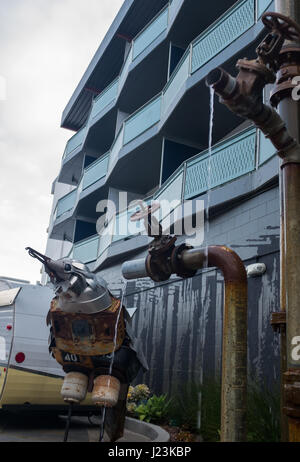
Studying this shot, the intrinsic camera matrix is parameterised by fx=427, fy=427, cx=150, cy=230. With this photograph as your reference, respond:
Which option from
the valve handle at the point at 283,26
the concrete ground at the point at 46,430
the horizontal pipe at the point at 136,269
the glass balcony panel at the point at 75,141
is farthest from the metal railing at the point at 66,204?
the valve handle at the point at 283,26

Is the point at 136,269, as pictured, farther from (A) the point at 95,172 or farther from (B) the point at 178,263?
(A) the point at 95,172

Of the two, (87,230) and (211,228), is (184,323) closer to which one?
(211,228)

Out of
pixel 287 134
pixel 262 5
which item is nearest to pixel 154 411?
pixel 287 134

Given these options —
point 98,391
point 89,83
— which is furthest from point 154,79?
point 98,391

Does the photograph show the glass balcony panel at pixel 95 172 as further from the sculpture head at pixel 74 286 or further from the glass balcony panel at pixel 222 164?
the sculpture head at pixel 74 286

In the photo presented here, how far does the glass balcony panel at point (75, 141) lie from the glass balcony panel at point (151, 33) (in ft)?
21.1

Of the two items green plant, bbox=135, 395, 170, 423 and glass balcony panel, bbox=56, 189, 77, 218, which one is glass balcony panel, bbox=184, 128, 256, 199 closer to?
green plant, bbox=135, 395, 170, 423

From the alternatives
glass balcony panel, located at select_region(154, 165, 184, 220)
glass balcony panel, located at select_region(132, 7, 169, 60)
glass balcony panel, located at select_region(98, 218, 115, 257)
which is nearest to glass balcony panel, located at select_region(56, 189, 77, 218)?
glass balcony panel, located at select_region(98, 218, 115, 257)

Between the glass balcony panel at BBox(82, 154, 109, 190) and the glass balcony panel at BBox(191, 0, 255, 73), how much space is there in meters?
6.78

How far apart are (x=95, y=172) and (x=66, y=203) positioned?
14.9 ft

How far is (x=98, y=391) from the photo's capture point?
4656mm

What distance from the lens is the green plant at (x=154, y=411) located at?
7777 millimetres

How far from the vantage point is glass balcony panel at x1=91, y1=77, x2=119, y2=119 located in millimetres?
17169
